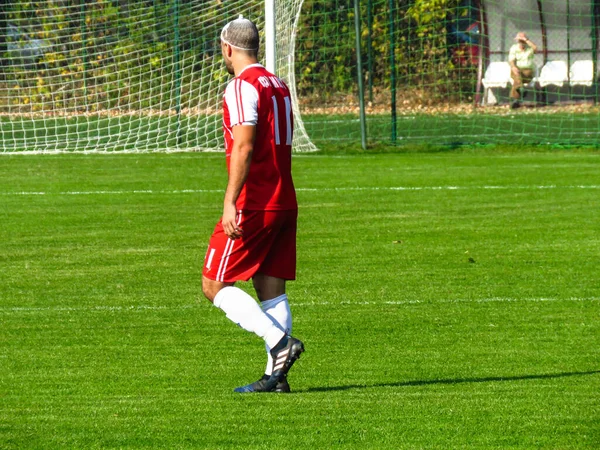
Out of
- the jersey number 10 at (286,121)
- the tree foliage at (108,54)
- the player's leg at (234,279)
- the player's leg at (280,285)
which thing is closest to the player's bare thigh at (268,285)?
the player's leg at (280,285)

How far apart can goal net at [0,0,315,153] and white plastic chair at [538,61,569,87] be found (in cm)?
654

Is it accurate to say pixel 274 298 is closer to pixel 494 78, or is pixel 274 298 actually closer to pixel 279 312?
pixel 279 312

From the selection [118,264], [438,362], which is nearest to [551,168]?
[118,264]

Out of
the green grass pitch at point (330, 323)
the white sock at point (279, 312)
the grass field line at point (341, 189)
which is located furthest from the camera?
the grass field line at point (341, 189)

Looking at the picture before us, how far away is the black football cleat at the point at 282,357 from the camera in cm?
620

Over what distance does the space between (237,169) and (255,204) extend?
0.25 m

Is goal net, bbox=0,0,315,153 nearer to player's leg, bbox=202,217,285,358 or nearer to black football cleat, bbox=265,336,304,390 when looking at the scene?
player's leg, bbox=202,217,285,358

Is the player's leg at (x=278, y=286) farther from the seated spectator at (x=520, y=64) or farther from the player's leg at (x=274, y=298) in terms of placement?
the seated spectator at (x=520, y=64)

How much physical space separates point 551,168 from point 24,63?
888 cm

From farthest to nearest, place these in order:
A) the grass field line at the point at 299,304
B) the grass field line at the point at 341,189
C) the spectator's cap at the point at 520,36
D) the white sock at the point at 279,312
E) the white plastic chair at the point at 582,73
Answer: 1. the spectator's cap at the point at 520,36
2. the white plastic chair at the point at 582,73
3. the grass field line at the point at 341,189
4. the grass field line at the point at 299,304
5. the white sock at the point at 279,312

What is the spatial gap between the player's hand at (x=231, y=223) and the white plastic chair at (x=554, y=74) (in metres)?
20.1

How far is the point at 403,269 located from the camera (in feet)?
33.9

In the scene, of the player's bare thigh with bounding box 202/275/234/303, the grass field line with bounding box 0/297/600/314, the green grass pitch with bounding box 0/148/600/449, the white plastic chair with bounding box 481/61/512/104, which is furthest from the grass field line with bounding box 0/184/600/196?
the player's bare thigh with bounding box 202/275/234/303

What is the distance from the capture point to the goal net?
20016mm
